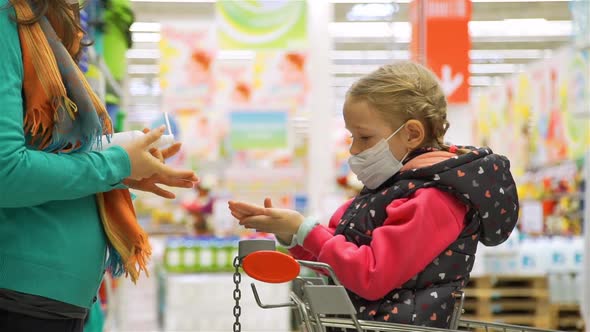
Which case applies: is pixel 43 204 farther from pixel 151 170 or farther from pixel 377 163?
pixel 377 163

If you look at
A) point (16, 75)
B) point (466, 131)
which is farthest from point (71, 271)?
point (466, 131)

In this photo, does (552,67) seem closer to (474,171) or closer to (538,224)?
(538,224)

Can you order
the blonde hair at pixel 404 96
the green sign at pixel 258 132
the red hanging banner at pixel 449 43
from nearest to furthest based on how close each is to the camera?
the blonde hair at pixel 404 96 → the red hanging banner at pixel 449 43 → the green sign at pixel 258 132

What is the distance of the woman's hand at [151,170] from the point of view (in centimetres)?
158

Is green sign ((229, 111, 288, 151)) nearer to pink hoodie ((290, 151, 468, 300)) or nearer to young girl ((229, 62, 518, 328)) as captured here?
young girl ((229, 62, 518, 328))

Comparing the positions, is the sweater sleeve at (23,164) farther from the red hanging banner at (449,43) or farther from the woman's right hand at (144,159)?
the red hanging banner at (449,43)

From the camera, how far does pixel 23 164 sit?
4.64 ft

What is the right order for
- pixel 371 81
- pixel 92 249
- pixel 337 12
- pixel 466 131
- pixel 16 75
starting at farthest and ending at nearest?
pixel 337 12 → pixel 466 131 → pixel 371 81 → pixel 92 249 → pixel 16 75

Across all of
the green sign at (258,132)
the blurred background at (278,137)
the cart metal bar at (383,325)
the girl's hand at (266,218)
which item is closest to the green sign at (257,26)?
the blurred background at (278,137)

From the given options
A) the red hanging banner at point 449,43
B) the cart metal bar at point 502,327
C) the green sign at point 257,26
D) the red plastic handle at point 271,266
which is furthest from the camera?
the green sign at point 257,26

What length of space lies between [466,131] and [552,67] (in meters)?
5.36

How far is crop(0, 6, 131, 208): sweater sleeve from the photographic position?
1406mm

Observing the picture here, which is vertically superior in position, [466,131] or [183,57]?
[183,57]

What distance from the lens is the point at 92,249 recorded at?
1.59m
